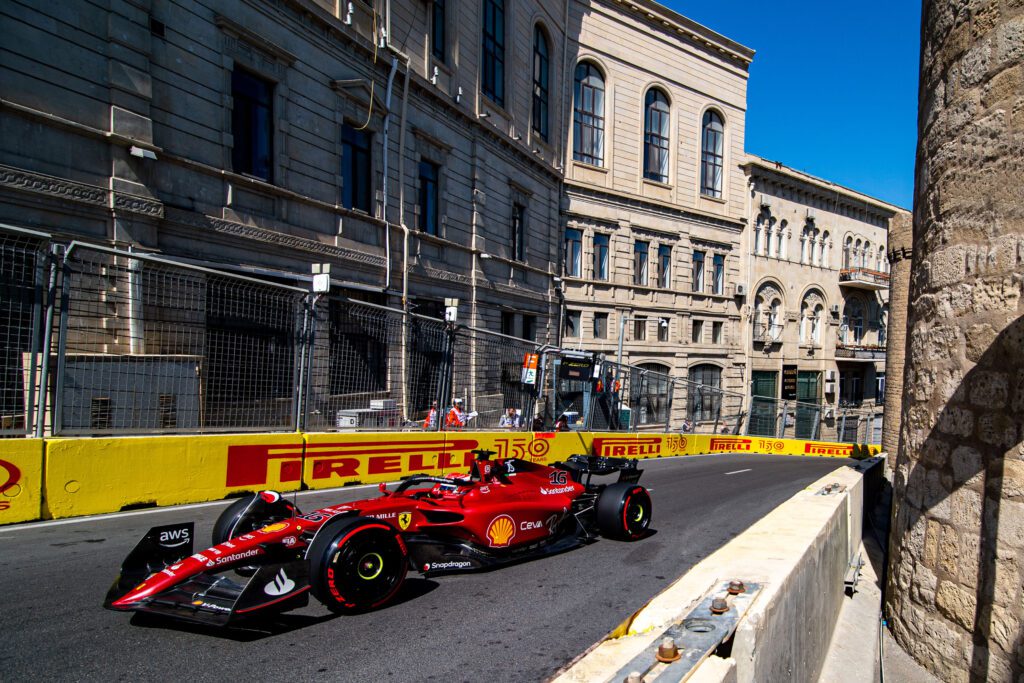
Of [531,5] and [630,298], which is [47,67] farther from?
[630,298]

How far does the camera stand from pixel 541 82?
27656 millimetres

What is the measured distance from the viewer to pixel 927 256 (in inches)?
183

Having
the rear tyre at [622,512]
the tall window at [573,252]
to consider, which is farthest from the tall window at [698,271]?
the rear tyre at [622,512]

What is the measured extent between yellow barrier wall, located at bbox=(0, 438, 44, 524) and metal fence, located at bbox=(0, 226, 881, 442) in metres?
0.19

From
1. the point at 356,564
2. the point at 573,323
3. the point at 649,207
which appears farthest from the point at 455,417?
the point at 649,207

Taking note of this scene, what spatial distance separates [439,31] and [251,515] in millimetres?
18681

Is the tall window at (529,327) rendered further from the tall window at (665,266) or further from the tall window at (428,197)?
the tall window at (665,266)

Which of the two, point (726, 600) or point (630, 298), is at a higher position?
point (630, 298)

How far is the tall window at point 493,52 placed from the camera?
22922 millimetres

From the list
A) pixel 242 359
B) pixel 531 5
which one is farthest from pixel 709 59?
pixel 242 359

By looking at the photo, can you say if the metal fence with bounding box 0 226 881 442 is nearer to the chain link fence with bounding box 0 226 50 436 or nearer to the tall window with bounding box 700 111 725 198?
the chain link fence with bounding box 0 226 50 436

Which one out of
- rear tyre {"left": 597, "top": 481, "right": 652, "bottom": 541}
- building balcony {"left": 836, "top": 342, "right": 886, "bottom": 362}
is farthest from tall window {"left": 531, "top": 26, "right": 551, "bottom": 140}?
building balcony {"left": 836, "top": 342, "right": 886, "bottom": 362}

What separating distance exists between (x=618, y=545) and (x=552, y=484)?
37.6 inches

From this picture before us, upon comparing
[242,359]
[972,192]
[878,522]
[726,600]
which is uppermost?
[972,192]
